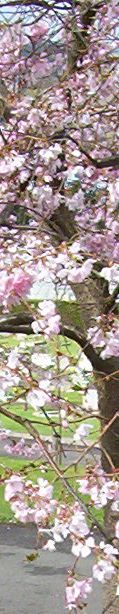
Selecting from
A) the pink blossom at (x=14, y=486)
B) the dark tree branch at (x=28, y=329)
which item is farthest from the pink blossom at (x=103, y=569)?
the dark tree branch at (x=28, y=329)

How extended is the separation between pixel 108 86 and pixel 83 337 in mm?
1628

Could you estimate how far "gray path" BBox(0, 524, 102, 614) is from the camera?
7102 millimetres

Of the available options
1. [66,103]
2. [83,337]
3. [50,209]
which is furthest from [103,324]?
[66,103]

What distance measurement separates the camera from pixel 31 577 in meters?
7.98

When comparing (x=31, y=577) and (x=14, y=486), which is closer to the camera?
(x=14, y=486)

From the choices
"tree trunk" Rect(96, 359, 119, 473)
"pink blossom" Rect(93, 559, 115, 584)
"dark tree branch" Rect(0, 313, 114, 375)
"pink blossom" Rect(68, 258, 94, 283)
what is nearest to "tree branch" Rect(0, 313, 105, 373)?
"dark tree branch" Rect(0, 313, 114, 375)

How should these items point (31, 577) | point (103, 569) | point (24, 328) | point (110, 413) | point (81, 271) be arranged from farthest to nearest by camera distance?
point (31, 577), point (110, 413), point (24, 328), point (81, 271), point (103, 569)

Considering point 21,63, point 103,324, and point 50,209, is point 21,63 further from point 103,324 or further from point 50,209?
point 103,324

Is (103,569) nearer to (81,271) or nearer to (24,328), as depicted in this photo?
(81,271)

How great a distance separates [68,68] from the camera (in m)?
5.14

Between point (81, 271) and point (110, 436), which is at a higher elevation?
point (81, 271)

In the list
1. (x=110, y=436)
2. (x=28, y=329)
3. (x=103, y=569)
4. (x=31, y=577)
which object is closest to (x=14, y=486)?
(x=103, y=569)

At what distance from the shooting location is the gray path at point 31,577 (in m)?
7.10

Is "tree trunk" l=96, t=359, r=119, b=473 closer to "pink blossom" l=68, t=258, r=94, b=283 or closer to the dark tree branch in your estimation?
the dark tree branch
